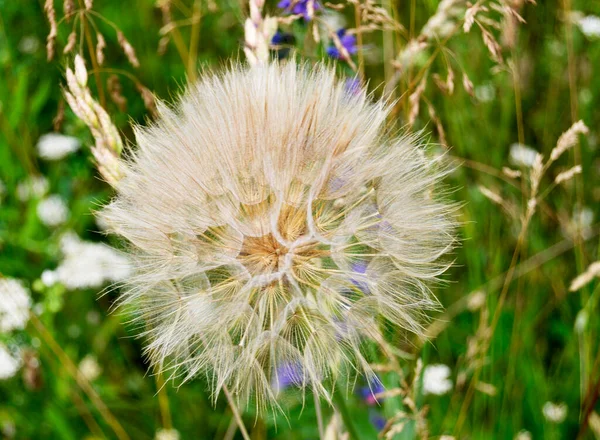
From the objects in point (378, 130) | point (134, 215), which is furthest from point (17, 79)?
point (378, 130)

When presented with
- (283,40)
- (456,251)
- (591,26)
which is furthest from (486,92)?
(283,40)

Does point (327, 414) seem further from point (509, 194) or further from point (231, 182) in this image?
point (509, 194)

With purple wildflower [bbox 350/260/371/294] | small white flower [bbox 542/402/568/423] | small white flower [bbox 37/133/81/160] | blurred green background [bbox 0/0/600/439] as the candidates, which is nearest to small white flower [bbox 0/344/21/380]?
blurred green background [bbox 0/0/600/439]

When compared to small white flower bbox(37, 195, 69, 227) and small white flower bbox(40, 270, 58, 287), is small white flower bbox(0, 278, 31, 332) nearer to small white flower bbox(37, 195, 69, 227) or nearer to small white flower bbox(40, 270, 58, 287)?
small white flower bbox(40, 270, 58, 287)

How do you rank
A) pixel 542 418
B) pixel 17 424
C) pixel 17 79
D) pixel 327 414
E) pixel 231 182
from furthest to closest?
pixel 17 79
pixel 17 424
pixel 542 418
pixel 327 414
pixel 231 182

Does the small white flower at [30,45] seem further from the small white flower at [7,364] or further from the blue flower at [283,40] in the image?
the blue flower at [283,40]

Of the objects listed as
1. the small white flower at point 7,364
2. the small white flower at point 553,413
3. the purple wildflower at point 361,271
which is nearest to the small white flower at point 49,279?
the small white flower at point 7,364

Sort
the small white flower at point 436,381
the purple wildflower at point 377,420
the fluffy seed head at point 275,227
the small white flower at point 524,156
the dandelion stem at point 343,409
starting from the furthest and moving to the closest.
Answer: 1. the small white flower at point 524,156
2. the purple wildflower at point 377,420
3. the small white flower at point 436,381
4. the dandelion stem at point 343,409
5. the fluffy seed head at point 275,227
